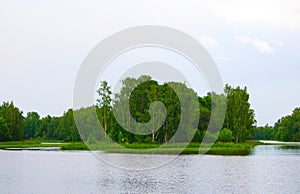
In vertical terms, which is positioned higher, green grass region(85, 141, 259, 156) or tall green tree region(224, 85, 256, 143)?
tall green tree region(224, 85, 256, 143)

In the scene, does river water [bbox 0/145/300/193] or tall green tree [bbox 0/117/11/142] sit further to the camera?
tall green tree [bbox 0/117/11/142]

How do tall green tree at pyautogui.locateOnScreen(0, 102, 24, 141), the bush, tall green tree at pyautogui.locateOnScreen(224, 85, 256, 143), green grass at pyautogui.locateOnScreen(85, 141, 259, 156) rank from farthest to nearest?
tall green tree at pyautogui.locateOnScreen(0, 102, 24, 141) → tall green tree at pyautogui.locateOnScreen(224, 85, 256, 143) → the bush → green grass at pyautogui.locateOnScreen(85, 141, 259, 156)

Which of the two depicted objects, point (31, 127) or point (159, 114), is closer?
point (159, 114)

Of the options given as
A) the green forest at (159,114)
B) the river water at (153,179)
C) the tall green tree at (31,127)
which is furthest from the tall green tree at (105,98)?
the tall green tree at (31,127)

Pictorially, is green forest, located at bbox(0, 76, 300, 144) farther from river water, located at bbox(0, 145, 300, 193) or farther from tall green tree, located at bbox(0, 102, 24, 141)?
river water, located at bbox(0, 145, 300, 193)

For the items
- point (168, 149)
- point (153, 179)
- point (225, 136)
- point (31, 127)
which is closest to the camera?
point (153, 179)

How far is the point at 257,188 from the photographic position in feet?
90.6

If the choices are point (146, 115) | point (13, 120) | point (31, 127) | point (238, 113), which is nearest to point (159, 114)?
point (146, 115)

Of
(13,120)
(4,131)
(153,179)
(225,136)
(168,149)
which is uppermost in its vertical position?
(13,120)

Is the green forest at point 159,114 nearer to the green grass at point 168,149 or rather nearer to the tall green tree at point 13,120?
the green grass at point 168,149

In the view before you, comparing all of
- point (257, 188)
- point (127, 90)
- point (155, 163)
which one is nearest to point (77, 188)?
point (257, 188)

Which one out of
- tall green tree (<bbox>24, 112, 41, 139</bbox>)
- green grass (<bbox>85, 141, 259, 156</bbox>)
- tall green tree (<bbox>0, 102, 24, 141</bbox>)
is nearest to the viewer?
green grass (<bbox>85, 141, 259, 156</bbox>)

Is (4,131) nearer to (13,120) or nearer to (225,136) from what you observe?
(13,120)

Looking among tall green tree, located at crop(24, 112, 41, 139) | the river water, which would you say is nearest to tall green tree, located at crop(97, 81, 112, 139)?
the river water
